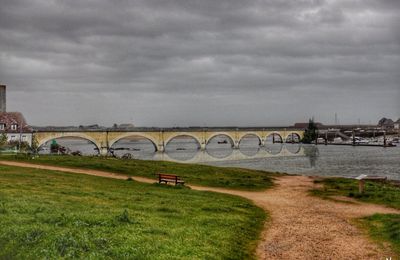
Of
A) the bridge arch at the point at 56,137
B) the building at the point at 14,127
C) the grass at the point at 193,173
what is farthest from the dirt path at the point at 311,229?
the bridge arch at the point at 56,137

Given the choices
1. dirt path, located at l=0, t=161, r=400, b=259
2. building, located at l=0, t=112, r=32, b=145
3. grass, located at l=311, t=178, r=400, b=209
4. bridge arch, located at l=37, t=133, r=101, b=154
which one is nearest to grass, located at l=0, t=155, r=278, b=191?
dirt path, located at l=0, t=161, r=400, b=259

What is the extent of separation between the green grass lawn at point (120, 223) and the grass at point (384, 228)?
4.51 metres

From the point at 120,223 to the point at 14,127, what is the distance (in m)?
63.5

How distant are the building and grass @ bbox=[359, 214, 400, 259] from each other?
5978 cm

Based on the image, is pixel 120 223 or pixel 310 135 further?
pixel 310 135

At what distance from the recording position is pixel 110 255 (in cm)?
1215

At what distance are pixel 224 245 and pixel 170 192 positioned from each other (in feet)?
39.5

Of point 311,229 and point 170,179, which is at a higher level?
point 170,179

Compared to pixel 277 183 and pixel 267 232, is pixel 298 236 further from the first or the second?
pixel 277 183

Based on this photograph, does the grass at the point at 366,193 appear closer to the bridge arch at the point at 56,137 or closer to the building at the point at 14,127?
the building at the point at 14,127

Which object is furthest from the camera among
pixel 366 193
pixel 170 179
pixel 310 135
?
pixel 310 135

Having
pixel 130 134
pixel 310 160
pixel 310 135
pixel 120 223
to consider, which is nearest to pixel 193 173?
pixel 120 223

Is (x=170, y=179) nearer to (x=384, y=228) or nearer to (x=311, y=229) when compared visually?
(x=311, y=229)

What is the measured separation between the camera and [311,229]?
734 inches
